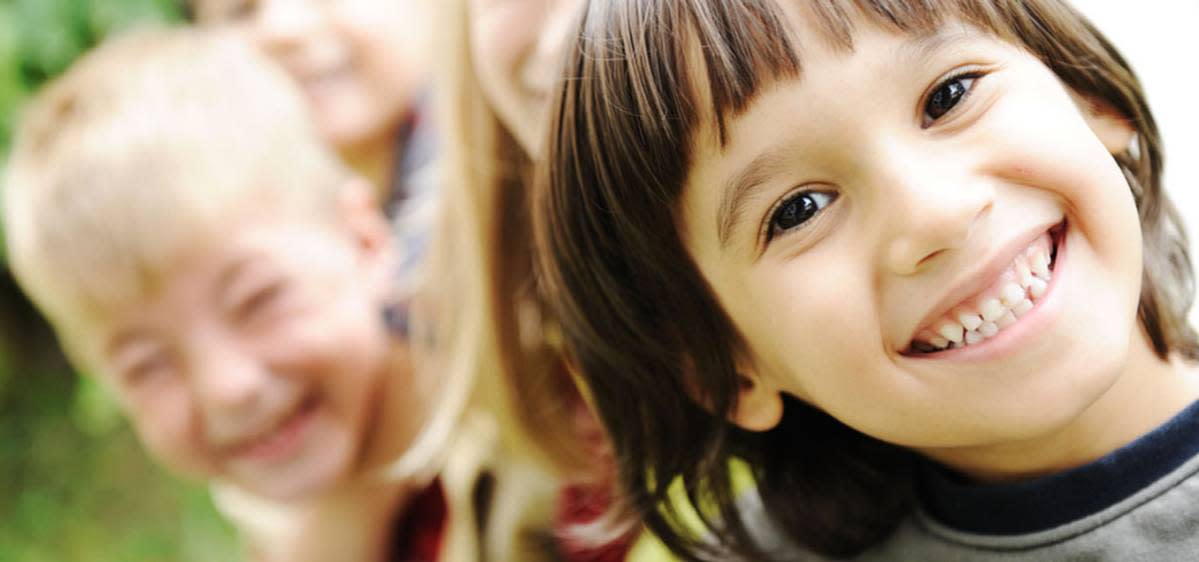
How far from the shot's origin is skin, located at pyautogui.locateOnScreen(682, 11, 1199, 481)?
0.74 m

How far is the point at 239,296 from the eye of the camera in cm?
141

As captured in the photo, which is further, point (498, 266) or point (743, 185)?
point (498, 266)

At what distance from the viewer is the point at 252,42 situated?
2051 millimetres

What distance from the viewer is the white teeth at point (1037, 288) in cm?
77

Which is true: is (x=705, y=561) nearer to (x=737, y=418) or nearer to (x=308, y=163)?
(x=737, y=418)

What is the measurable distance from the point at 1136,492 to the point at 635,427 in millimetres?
397

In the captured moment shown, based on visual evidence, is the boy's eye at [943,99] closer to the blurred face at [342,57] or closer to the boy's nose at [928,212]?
the boy's nose at [928,212]

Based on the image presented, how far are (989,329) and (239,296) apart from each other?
0.95m

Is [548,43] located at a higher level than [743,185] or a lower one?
lower

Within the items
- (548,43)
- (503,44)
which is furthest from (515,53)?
(548,43)

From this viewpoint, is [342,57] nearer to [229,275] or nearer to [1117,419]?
[229,275]

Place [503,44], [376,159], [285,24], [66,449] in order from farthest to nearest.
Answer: [66,449]
[376,159]
[285,24]
[503,44]

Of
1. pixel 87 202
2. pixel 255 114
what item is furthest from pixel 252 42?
pixel 87 202

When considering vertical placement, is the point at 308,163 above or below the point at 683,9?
below
